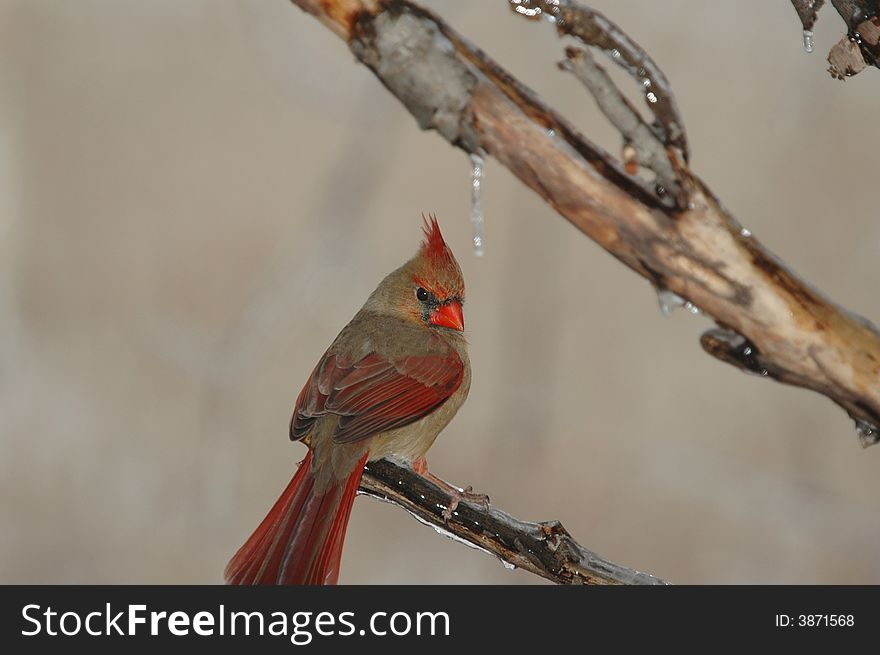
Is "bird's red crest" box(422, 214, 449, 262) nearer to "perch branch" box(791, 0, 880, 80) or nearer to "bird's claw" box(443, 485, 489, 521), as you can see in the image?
"bird's claw" box(443, 485, 489, 521)

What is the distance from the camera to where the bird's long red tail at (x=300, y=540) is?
6.40 ft

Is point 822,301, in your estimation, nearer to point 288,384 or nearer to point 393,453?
point 393,453

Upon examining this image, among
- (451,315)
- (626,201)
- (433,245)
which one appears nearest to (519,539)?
(451,315)

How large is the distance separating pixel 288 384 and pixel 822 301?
4145 millimetres

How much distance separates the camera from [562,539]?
2.05 m

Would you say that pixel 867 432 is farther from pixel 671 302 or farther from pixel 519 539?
pixel 519 539

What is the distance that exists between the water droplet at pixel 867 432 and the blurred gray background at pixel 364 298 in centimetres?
287

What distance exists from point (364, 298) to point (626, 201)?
3.54 m

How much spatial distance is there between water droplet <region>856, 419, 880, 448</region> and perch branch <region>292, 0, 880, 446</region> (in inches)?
1.2

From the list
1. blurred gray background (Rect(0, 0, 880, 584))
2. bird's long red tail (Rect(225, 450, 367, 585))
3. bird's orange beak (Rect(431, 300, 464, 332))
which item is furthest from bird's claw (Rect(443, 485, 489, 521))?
blurred gray background (Rect(0, 0, 880, 584))

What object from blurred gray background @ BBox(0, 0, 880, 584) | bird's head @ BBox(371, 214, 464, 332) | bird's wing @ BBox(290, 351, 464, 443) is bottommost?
bird's wing @ BBox(290, 351, 464, 443)

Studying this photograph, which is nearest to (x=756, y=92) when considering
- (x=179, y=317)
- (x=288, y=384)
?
(x=288, y=384)

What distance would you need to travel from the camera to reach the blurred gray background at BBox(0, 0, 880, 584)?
16.3 feet

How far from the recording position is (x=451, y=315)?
2457 mm
